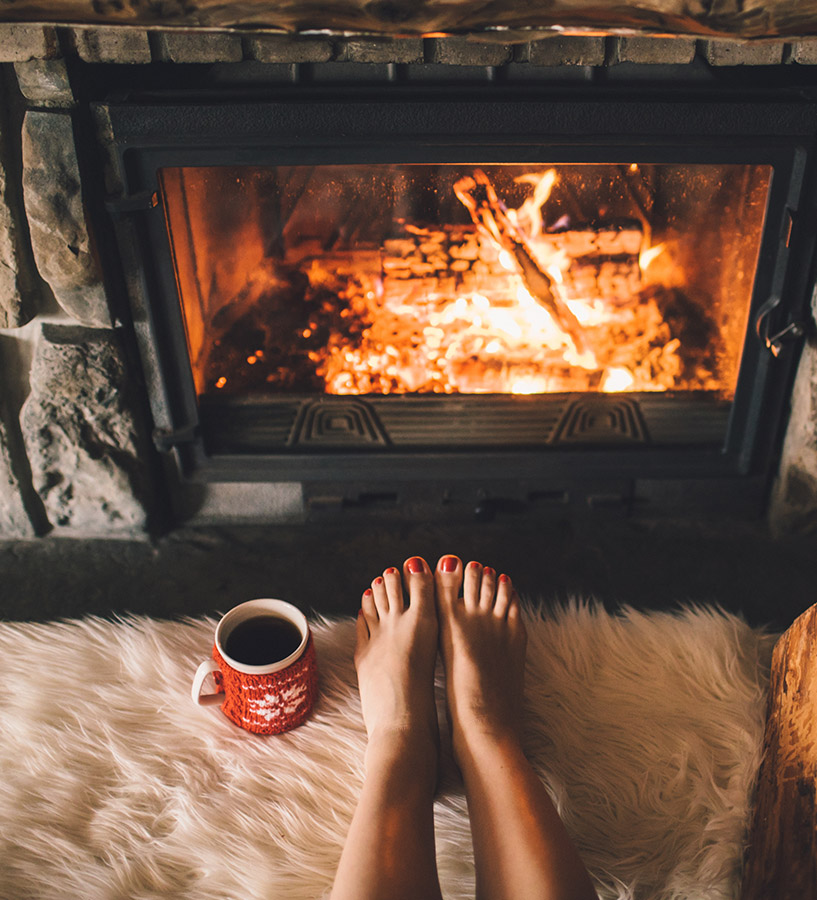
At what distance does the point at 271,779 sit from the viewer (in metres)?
0.86

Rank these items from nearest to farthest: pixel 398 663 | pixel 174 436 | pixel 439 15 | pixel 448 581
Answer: pixel 439 15, pixel 398 663, pixel 448 581, pixel 174 436

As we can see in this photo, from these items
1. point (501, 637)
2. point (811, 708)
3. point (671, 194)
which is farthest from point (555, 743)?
point (671, 194)

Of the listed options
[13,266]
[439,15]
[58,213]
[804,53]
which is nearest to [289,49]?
[439,15]

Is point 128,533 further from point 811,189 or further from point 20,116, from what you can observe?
point 811,189

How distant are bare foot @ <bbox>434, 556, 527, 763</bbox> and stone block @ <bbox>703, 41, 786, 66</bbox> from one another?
68 centimetres

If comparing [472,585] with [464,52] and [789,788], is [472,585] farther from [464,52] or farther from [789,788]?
[464,52]

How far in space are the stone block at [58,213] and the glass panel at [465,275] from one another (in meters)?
0.11

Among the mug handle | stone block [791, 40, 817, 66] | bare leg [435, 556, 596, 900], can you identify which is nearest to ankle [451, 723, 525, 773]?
bare leg [435, 556, 596, 900]

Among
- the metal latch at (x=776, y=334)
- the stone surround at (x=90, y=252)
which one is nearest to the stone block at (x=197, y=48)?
the stone surround at (x=90, y=252)

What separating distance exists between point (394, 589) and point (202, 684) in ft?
0.88

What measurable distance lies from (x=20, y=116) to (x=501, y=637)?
2.86ft

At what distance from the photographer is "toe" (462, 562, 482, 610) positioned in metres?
0.98

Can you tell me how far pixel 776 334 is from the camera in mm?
1022

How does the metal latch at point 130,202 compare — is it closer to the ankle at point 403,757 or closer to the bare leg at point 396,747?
the bare leg at point 396,747
